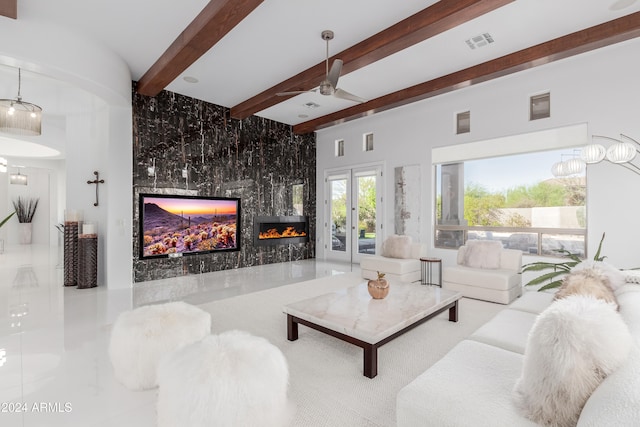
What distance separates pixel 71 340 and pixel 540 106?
23.2ft

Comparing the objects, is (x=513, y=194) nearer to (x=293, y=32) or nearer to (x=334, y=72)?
(x=334, y=72)

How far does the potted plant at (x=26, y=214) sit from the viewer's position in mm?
10398

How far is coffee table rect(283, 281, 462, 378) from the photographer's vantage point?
7.70ft

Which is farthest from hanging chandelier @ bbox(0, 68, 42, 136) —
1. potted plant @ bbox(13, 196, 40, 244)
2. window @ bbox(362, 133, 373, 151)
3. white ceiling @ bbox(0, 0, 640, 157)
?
potted plant @ bbox(13, 196, 40, 244)

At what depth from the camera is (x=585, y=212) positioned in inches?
193

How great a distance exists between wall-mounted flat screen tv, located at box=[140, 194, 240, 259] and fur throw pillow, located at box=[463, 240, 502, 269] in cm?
465

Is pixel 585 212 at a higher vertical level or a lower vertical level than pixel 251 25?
lower

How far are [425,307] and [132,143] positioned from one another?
17.5ft

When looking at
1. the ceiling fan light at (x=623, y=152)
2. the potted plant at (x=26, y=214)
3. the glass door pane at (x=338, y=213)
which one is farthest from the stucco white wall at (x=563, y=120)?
the potted plant at (x=26, y=214)

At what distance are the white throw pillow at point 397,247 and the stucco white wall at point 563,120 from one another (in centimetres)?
93

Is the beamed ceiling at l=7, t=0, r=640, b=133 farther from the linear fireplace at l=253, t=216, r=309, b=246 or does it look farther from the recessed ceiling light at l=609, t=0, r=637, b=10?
the linear fireplace at l=253, t=216, r=309, b=246

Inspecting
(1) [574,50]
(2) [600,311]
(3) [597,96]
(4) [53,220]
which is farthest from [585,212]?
(4) [53,220]

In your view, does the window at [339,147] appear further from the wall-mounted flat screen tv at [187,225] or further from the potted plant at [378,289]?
the potted plant at [378,289]

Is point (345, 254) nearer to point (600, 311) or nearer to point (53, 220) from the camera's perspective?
point (600, 311)
